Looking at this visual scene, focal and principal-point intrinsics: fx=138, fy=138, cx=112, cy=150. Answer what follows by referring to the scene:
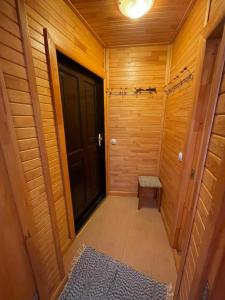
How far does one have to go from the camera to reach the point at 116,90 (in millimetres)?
2375

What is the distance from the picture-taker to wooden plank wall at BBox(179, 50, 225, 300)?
26.7 inches

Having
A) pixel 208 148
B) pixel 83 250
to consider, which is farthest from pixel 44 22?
pixel 83 250

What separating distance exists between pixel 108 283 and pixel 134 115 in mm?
2231

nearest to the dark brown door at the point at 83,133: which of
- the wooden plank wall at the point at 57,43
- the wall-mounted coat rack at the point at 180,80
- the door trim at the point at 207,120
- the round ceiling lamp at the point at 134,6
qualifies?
the wooden plank wall at the point at 57,43

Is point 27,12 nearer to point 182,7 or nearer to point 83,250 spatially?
point 182,7

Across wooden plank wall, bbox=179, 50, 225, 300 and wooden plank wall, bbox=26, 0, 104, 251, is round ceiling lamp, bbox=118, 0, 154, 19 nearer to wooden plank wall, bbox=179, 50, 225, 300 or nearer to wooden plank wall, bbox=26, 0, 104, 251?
wooden plank wall, bbox=26, 0, 104, 251

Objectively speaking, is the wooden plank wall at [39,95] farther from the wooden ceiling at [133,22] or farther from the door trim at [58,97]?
the wooden ceiling at [133,22]

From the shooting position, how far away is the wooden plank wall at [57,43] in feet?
3.48

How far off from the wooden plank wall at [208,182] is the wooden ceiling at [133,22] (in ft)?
4.58

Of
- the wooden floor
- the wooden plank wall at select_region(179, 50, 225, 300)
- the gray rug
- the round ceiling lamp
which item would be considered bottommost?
the wooden floor

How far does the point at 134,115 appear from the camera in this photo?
2.43m

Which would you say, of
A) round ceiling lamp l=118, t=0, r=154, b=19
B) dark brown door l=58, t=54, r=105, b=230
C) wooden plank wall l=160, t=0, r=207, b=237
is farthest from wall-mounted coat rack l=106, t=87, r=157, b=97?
round ceiling lamp l=118, t=0, r=154, b=19

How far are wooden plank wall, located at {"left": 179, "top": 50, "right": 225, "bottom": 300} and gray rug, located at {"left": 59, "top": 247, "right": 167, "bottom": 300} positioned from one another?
1.55ft

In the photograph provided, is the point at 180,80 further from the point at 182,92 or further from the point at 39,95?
the point at 39,95
